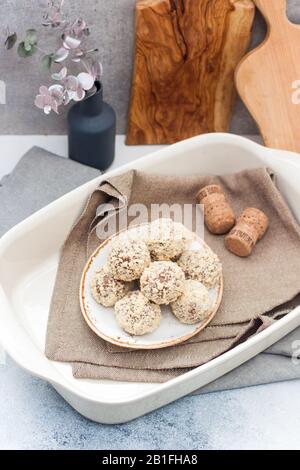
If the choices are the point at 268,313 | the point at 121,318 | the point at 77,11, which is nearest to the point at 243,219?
the point at 268,313

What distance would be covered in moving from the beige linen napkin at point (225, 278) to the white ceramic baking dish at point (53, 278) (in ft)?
0.06

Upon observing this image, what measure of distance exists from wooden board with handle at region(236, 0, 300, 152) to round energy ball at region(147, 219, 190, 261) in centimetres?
27

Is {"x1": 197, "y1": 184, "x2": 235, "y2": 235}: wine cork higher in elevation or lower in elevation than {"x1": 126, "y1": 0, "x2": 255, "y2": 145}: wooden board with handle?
lower

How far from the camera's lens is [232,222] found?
116 cm

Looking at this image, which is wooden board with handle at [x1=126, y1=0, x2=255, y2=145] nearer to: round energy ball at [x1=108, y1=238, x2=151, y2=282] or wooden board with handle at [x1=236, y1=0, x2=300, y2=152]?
wooden board with handle at [x1=236, y1=0, x2=300, y2=152]

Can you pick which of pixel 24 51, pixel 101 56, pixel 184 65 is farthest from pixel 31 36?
pixel 184 65

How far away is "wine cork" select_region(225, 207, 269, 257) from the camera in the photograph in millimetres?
1120

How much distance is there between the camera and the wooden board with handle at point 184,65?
3.76ft

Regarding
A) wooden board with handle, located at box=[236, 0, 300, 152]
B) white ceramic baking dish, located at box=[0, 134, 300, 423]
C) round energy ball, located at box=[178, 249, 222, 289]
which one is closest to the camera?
white ceramic baking dish, located at box=[0, 134, 300, 423]

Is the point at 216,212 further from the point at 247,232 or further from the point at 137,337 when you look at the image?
the point at 137,337

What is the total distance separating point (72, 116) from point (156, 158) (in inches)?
6.2

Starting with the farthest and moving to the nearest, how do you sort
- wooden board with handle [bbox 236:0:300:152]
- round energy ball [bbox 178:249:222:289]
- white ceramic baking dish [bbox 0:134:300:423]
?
1. wooden board with handle [bbox 236:0:300:152]
2. round energy ball [bbox 178:249:222:289]
3. white ceramic baking dish [bbox 0:134:300:423]

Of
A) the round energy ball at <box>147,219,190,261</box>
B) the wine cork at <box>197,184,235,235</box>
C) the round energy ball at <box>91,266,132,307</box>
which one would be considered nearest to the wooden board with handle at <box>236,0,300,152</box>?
the wine cork at <box>197,184,235,235</box>

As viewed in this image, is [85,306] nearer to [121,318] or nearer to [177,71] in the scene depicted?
[121,318]
